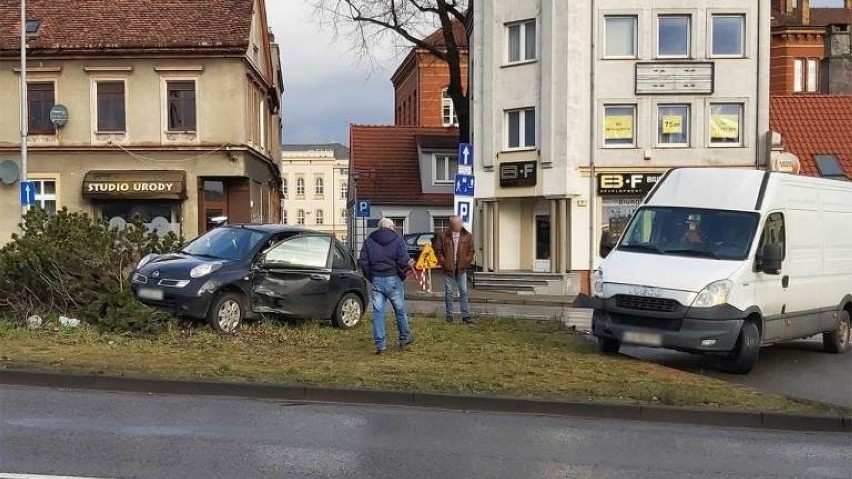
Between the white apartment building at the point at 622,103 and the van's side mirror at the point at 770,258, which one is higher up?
the white apartment building at the point at 622,103

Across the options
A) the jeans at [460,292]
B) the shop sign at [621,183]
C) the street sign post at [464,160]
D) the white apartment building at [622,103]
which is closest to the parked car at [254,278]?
the jeans at [460,292]

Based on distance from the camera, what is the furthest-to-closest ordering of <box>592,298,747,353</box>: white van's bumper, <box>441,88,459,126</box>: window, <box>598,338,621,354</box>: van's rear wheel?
<box>441,88,459,126</box>: window, <box>598,338,621,354</box>: van's rear wheel, <box>592,298,747,353</box>: white van's bumper

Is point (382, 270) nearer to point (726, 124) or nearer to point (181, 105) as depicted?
point (726, 124)

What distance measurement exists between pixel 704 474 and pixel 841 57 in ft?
193

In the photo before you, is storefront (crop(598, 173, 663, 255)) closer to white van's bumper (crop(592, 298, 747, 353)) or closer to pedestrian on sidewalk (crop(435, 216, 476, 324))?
pedestrian on sidewalk (crop(435, 216, 476, 324))

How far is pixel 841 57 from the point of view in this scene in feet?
195

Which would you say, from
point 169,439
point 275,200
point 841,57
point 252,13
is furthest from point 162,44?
point 841,57

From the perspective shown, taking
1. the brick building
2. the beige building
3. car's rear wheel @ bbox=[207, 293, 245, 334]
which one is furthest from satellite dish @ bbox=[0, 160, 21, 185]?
the brick building

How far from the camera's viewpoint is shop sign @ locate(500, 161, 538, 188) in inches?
1307

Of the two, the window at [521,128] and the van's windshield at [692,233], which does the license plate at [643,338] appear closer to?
the van's windshield at [692,233]

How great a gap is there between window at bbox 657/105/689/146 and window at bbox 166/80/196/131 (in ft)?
55.1

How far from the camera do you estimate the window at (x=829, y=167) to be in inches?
1462

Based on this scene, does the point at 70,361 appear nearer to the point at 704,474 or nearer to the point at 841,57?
the point at 704,474

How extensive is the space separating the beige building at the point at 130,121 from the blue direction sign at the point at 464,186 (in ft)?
51.6
